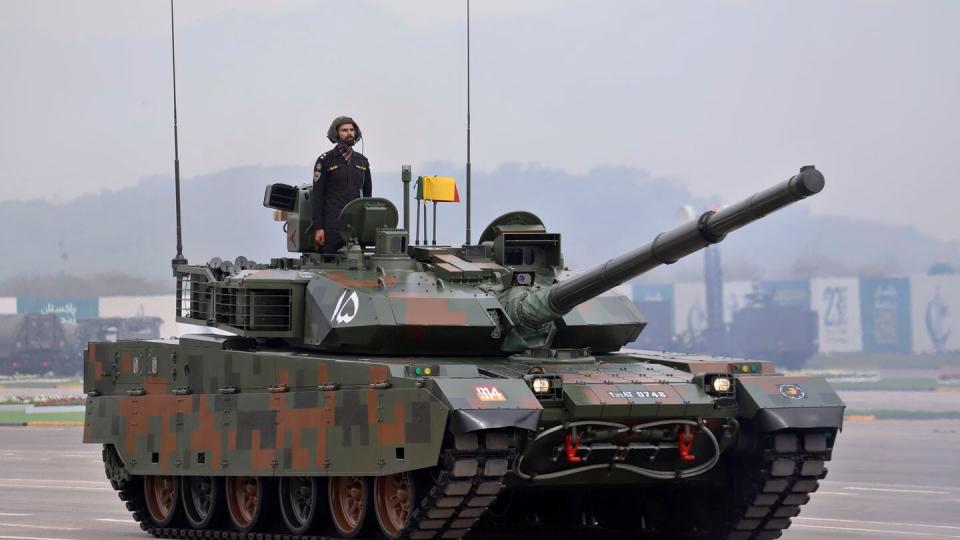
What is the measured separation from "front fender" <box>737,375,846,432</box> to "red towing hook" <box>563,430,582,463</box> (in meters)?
2.11

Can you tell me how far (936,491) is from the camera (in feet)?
101

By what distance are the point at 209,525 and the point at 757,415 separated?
7.50 meters

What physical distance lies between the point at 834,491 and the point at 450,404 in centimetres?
1344

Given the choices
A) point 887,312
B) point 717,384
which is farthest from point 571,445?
point 887,312

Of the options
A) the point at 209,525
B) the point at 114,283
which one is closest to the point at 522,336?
the point at 209,525

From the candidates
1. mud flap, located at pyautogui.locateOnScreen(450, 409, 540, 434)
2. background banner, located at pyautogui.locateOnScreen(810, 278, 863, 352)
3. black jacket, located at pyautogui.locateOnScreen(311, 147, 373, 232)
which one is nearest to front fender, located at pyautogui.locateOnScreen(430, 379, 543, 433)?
mud flap, located at pyautogui.locateOnScreen(450, 409, 540, 434)

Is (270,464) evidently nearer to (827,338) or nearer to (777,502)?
(777,502)

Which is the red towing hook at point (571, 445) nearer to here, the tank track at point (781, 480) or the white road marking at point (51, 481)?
the tank track at point (781, 480)

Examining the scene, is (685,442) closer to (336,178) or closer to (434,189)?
(434,189)

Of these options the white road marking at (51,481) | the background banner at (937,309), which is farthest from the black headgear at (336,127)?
the background banner at (937,309)

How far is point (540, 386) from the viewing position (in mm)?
19641

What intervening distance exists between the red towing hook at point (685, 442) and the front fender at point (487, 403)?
1.92m

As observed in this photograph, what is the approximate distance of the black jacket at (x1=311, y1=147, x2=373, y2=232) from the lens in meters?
24.3

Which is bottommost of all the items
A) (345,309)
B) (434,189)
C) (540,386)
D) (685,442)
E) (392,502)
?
(392,502)
